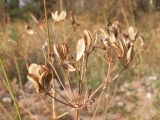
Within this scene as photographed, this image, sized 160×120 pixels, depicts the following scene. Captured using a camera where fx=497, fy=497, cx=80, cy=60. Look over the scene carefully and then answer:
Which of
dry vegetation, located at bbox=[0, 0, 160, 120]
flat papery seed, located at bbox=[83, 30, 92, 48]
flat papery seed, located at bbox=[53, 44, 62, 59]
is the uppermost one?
→ flat papery seed, located at bbox=[83, 30, 92, 48]

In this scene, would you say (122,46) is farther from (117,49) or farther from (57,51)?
(57,51)

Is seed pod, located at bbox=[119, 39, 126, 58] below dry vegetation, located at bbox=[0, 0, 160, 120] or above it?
above

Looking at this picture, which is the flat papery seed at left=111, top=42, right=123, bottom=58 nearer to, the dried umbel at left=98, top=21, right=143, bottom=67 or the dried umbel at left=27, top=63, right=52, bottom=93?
the dried umbel at left=98, top=21, right=143, bottom=67

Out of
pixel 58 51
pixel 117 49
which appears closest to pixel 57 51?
pixel 58 51

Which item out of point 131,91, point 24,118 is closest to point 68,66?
point 24,118

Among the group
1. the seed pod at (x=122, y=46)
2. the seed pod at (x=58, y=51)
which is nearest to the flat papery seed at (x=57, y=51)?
the seed pod at (x=58, y=51)

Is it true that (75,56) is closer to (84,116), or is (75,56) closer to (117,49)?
(117,49)

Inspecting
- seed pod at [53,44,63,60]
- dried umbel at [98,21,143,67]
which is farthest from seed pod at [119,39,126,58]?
seed pod at [53,44,63,60]
